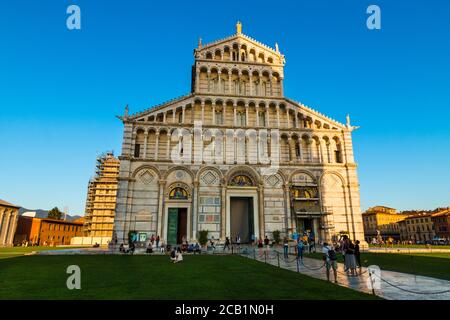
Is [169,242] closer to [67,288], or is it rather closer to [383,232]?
[67,288]

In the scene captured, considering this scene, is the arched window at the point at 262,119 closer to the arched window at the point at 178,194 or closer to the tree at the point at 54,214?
the arched window at the point at 178,194

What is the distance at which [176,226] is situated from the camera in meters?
28.9

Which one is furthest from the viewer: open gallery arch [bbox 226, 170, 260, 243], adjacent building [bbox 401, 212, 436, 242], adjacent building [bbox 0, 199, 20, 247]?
adjacent building [bbox 401, 212, 436, 242]

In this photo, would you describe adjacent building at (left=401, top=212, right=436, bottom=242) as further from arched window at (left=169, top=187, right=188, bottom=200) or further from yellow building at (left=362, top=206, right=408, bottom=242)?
arched window at (left=169, top=187, right=188, bottom=200)

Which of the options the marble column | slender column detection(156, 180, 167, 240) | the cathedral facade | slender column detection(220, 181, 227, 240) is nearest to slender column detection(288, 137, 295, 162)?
the cathedral facade

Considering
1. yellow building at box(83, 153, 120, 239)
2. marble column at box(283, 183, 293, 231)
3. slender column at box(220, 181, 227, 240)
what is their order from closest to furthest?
slender column at box(220, 181, 227, 240)
marble column at box(283, 183, 293, 231)
yellow building at box(83, 153, 120, 239)

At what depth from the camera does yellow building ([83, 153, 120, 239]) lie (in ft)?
195

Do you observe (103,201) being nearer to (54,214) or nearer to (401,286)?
(54,214)

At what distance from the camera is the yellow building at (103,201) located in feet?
195

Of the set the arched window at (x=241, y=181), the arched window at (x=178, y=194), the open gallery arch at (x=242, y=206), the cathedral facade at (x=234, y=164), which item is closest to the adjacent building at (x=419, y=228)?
A: the cathedral facade at (x=234, y=164)

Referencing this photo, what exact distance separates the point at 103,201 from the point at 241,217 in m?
41.9

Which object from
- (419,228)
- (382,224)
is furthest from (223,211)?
(382,224)

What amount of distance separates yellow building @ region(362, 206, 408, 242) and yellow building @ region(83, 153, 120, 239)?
251 ft
